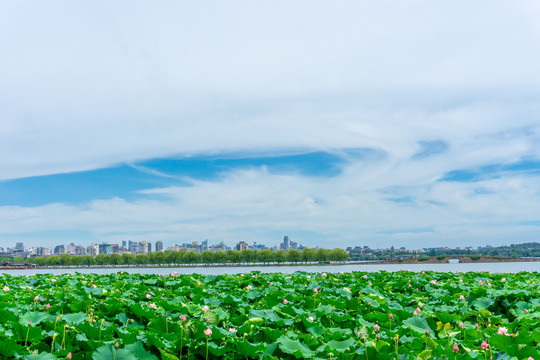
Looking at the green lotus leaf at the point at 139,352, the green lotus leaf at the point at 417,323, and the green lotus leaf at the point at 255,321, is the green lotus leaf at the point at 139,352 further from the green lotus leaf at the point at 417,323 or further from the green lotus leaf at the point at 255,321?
the green lotus leaf at the point at 417,323

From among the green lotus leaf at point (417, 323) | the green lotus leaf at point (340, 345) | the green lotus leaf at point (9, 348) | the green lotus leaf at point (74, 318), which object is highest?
the green lotus leaf at point (9, 348)

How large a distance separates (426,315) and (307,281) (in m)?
5.83

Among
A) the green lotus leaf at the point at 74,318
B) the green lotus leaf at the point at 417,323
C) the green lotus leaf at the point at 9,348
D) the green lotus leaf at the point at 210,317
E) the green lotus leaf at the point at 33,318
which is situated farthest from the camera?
the green lotus leaf at the point at 417,323

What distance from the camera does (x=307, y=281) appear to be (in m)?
11.7

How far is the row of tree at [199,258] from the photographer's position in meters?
143

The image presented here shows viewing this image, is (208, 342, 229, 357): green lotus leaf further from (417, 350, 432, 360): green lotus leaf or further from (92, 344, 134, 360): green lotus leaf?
(417, 350, 432, 360): green lotus leaf

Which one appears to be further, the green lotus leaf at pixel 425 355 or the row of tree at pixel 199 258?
the row of tree at pixel 199 258

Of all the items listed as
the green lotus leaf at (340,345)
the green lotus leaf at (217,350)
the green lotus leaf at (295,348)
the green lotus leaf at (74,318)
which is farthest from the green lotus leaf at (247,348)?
the green lotus leaf at (74,318)

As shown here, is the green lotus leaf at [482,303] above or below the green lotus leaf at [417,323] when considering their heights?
below

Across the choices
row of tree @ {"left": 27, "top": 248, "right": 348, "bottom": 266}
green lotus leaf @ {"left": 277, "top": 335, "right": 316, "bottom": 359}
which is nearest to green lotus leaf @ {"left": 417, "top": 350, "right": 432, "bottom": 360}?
green lotus leaf @ {"left": 277, "top": 335, "right": 316, "bottom": 359}

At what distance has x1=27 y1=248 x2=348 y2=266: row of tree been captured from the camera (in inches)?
5620

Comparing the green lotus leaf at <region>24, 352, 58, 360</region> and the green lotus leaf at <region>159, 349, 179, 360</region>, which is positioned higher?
the green lotus leaf at <region>24, 352, 58, 360</region>

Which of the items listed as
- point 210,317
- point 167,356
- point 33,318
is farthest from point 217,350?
point 33,318

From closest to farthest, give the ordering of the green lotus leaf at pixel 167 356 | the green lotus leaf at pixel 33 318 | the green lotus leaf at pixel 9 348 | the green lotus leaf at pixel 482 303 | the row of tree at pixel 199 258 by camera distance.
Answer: the green lotus leaf at pixel 9 348, the green lotus leaf at pixel 167 356, the green lotus leaf at pixel 33 318, the green lotus leaf at pixel 482 303, the row of tree at pixel 199 258
